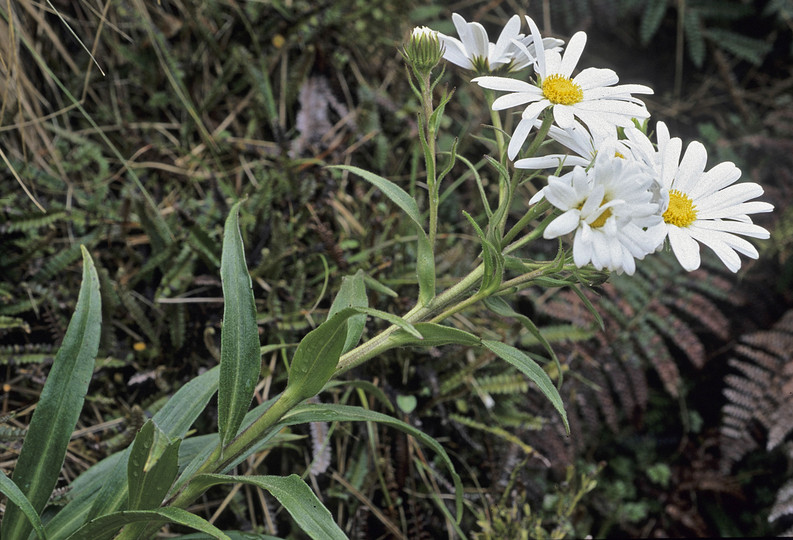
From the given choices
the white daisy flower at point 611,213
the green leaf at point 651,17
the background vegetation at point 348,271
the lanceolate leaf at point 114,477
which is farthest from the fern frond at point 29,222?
the green leaf at point 651,17

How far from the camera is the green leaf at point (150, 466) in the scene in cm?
78

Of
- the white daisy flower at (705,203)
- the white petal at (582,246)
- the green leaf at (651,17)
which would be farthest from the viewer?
the green leaf at (651,17)

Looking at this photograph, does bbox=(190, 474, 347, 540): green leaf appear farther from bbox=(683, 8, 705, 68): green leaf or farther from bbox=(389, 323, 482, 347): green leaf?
bbox=(683, 8, 705, 68): green leaf

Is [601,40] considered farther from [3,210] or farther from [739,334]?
[3,210]

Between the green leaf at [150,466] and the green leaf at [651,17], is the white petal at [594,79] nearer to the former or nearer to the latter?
the green leaf at [150,466]

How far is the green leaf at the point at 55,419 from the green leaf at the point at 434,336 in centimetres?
52

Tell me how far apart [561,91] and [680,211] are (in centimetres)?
23

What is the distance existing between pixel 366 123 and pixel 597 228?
50.0 inches

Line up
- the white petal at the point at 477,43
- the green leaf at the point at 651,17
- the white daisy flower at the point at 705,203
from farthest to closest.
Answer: the green leaf at the point at 651,17 < the white petal at the point at 477,43 < the white daisy flower at the point at 705,203

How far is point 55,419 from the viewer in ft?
3.17

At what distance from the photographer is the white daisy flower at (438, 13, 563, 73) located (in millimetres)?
929

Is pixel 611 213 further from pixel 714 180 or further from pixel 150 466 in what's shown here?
pixel 150 466

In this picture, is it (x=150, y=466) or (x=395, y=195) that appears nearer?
(x=150, y=466)

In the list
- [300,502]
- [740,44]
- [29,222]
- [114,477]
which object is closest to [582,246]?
[300,502]
